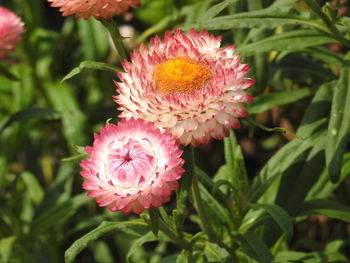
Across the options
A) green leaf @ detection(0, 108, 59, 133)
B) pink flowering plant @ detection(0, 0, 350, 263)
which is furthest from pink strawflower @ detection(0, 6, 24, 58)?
green leaf @ detection(0, 108, 59, 133)

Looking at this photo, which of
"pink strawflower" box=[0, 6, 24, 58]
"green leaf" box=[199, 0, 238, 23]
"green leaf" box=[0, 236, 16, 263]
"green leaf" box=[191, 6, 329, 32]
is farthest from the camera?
"green leaf" box=[0, 236, 16, 263]

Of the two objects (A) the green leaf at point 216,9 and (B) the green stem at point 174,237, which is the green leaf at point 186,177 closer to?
(B) the green stem at point 174,237

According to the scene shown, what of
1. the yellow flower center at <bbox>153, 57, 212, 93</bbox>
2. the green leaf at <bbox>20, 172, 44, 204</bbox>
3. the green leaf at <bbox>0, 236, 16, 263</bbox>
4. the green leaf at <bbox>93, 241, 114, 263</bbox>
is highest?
the yellow flower center at <bbox>153, 57, 212, 93</bbox>

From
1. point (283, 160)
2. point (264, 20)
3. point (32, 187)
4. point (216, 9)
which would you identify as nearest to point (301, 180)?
point (283, 160)

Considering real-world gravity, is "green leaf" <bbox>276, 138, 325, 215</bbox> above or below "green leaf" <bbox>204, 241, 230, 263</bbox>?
above

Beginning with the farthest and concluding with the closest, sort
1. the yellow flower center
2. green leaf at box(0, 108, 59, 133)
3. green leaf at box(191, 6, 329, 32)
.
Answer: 1. green leaf at box(0, 108, 59, 133)
2. green leaf at box(191, 6, 329, 32)
3. the yellow flower center

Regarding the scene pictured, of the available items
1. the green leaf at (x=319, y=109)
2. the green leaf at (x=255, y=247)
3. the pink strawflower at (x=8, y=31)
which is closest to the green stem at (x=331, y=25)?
the green leaf at (x=319, y=109)

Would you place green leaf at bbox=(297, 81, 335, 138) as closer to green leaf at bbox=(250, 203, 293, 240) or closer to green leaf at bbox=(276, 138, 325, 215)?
green leaf at bbox=(276, 138, 325, 215)

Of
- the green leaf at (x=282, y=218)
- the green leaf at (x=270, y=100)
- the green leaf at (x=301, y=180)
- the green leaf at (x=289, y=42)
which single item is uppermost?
the green leaf at (x=289, y=42)
